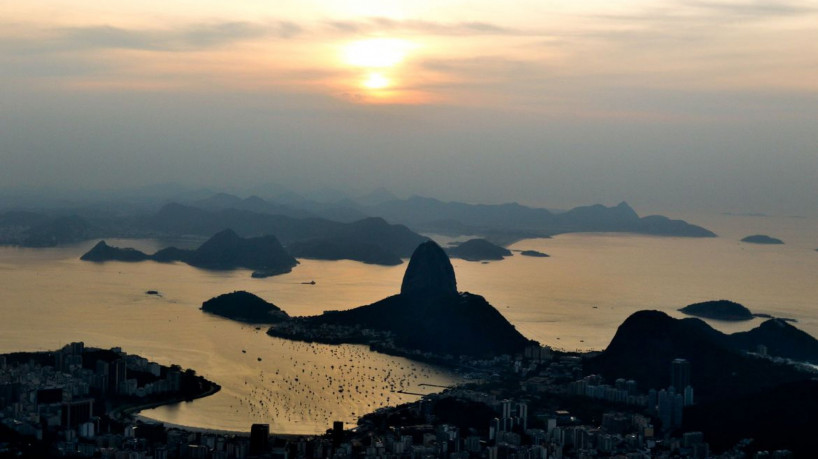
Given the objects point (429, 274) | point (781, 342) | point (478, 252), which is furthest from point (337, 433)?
point (478, 252)

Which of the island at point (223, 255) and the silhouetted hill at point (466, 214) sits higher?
the silhouetted hill at point (466, 214)

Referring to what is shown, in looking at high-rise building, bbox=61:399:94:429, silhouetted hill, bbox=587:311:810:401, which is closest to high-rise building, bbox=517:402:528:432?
silhouetted hill, bbox=587:311:810:401

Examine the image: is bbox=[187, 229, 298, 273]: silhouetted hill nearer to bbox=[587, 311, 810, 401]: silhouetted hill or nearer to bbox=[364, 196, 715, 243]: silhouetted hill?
bbox=[364, 196, 715, 243]: silhouetted hill

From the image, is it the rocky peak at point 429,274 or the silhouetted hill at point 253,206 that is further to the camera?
the silhouetted hill at point 253,206

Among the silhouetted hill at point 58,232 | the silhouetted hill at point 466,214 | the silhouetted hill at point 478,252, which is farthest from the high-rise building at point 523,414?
the silhouetted hill at point 466,214

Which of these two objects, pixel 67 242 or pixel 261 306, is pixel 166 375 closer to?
pixel 261 306

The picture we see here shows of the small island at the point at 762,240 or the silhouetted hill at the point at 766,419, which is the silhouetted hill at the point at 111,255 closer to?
the silhouetted hill at the point at 766,419
